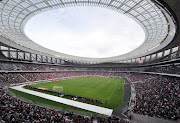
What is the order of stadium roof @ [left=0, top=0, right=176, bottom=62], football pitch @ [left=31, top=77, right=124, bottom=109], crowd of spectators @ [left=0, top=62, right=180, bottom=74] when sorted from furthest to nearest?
crowd of spectators @ [left=0, top=62, right=180, bottom=74], football pitch @ [left=31, top=77, right=124, bottom=109], stadium roof @ [left=0, top=0, right=176, bottom=62]

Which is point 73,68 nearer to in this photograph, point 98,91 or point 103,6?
point 98,91

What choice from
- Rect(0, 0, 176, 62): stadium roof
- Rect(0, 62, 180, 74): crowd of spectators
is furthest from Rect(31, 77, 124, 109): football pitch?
Rect(0, 0, 176, 62): stadium roof

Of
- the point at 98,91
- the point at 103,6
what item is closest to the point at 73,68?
the point at 98,91

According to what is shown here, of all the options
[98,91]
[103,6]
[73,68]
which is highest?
[103,6]

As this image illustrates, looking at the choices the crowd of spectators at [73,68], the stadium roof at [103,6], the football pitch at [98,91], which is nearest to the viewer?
the stadium roof at [103,6]

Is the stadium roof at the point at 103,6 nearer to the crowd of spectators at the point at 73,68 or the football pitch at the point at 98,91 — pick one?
the crowd of spectators at the point at 73,68

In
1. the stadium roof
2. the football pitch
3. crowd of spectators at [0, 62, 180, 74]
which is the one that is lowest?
the football pitch

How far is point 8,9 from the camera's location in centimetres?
1903

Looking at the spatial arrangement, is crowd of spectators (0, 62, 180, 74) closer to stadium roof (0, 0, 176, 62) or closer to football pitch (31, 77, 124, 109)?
stadium roof (0, 0, 176, 62)


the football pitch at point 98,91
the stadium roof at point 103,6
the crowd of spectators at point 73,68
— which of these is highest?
the stadium roof at point 103,6

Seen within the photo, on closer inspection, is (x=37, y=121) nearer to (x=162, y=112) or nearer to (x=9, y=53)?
(x=162, y=112)

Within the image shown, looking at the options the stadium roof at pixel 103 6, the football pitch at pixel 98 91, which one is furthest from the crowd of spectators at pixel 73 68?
the football pitch at pixel 98 91

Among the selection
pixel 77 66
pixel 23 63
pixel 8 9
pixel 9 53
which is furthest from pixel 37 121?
pixel 77 66

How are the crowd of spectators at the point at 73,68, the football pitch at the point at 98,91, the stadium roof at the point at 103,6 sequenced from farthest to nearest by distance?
1. the crowd of spectators at the point at 73,68
2. the football pitch at the point at 98,91
3. the stadium roof at the point at 103,6
